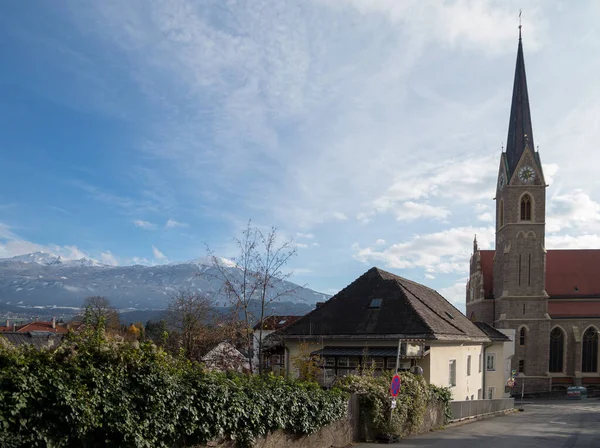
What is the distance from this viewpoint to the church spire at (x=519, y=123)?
213 feet

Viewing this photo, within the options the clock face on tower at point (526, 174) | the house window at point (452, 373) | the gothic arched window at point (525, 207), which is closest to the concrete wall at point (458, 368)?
the house window at point (452, 373)

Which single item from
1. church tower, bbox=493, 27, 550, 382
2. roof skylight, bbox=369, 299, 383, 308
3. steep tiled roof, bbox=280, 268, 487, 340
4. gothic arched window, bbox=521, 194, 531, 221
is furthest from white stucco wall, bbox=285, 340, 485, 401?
gothic arched window, bbox=521, 194, 531, 221

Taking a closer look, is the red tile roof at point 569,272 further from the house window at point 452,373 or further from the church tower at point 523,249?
the house window at point 452,373

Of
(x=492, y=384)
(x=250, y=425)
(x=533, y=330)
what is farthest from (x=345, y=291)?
(x=533, y=330)

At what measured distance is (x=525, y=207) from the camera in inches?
2564

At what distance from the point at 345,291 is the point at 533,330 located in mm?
42145

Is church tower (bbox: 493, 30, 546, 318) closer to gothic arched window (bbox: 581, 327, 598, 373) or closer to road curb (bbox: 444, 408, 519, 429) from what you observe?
gothic arched window (bbox: 581, 327, 598, 373)

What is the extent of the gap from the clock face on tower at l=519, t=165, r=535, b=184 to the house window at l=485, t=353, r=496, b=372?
32.5 m

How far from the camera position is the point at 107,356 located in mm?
8945

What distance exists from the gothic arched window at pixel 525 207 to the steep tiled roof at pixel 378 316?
39.6 metres

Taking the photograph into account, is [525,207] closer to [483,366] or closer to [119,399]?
[483,366]

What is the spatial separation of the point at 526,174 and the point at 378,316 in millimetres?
45919

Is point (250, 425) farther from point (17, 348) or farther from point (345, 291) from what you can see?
point (345, 291)

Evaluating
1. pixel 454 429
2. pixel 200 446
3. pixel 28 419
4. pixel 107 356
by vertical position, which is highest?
pixel 107 356
